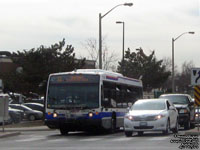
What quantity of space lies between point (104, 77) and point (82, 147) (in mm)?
8326

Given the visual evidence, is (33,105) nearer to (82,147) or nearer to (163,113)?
(163,113)

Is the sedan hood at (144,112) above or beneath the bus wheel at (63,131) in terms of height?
above

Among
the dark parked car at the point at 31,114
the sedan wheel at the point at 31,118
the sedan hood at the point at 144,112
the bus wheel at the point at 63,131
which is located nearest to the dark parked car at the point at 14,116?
the sedan wheel at the point at 31,118

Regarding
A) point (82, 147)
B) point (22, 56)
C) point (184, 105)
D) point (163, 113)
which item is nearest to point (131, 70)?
point (22, 56)

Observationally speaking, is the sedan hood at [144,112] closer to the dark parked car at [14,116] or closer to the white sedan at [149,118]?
the white sedan at [149,118]

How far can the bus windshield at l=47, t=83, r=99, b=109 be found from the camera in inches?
1034

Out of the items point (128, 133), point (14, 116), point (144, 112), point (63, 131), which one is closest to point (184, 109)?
point (144, 112)

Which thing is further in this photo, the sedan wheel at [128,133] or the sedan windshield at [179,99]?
the sedan windshield at [179,99]

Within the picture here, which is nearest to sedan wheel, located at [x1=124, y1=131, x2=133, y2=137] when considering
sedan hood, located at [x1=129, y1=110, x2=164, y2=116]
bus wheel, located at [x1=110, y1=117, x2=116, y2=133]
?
sedan hood, located at [x1=129, y1=110, x2=164, y2=116]

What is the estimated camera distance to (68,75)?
27.2m

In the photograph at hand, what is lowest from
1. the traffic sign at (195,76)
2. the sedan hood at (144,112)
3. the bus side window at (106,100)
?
the sedan hood at (144,112)

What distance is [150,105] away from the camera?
25422 mm

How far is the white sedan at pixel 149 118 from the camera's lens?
2412 cm

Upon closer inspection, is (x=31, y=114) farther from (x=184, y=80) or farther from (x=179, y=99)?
(x=184, y=80)
